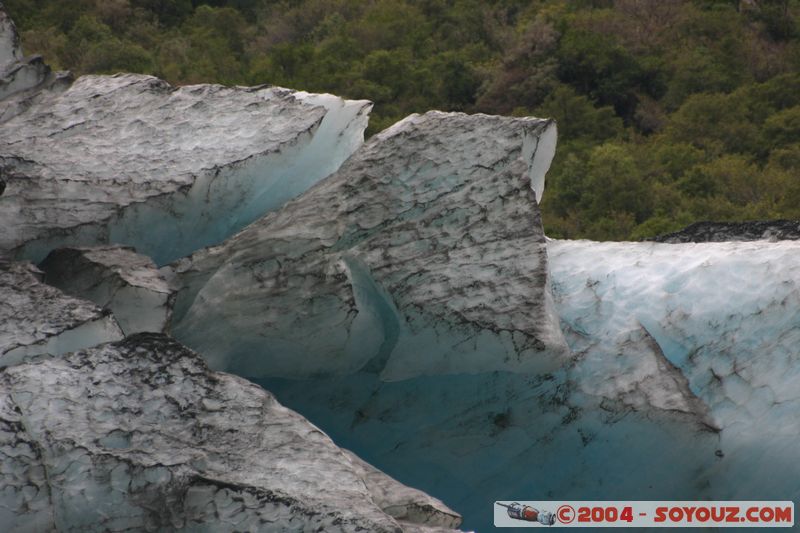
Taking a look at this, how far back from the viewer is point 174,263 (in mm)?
6195

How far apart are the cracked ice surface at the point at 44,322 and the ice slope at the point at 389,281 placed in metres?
0.85

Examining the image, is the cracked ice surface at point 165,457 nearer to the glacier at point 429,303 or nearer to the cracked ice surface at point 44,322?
the cracked ice surface at point 44,322

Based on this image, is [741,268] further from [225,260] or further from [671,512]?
[225,260]

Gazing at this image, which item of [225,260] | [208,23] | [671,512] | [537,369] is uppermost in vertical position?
[225,260]

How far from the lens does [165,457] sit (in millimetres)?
4449

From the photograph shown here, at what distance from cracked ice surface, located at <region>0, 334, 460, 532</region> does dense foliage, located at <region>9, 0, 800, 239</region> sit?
11699 mm

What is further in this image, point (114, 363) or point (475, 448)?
point (475, 448)

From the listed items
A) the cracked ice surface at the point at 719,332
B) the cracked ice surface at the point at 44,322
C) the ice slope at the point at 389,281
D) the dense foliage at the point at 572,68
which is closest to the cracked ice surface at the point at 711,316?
the cracked ice surface at the point at 719,332

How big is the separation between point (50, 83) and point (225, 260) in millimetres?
2342

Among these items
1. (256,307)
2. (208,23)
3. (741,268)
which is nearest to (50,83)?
(256,307)

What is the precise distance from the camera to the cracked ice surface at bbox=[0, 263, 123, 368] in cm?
498

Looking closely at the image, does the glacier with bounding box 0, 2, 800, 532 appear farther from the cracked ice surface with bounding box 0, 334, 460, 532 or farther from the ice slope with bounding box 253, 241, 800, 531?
the cracked ice surface with bounding box 0, 334, 460, 532

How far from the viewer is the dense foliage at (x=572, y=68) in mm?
17500

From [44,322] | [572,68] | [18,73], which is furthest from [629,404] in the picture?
[572,68]
